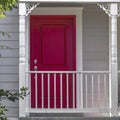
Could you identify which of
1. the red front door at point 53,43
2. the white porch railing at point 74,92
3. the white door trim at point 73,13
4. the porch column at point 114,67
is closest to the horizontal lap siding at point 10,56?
the white porch railing at point 74,92

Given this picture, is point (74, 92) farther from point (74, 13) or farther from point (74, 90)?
point (74, 13)

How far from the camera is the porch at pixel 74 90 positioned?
836cm

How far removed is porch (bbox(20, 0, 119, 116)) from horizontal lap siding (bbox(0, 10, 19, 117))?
26 cm

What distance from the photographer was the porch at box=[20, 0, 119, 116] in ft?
27.4

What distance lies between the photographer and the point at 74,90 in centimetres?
902

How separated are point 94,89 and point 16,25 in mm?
2252

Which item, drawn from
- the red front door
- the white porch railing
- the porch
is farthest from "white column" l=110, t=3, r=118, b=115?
the red front door

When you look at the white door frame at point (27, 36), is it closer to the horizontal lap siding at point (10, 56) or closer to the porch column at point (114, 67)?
the horizontal lap siding at point (10, 56)

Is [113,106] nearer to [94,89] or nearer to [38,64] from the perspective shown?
[94,89]

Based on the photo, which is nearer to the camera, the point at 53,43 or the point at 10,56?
the point at 10,56

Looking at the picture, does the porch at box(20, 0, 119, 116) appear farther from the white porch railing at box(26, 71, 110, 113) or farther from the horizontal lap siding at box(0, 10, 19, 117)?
the horizontal lap siding at box(0, 10, 19, 117)

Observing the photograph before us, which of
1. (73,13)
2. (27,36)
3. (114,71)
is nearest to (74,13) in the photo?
(73,13)

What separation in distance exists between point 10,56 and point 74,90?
1.55 m

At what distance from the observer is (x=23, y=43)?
840 centimetres
